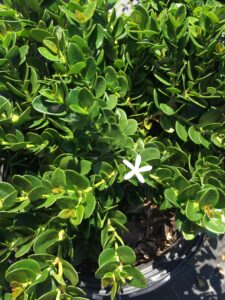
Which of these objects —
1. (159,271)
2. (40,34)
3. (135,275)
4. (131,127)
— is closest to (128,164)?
(131,127)

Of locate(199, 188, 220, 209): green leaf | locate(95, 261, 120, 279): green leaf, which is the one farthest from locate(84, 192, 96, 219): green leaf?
locate(199, 188, 220, 209): green leaf

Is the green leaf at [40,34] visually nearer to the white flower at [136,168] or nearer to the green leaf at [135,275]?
the white flower at [136,168]

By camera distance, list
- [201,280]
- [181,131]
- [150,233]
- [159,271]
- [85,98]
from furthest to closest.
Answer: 1. [201,280]
2. [150,233]
3. [159,271]
4. [181,131]
5. [85,98]

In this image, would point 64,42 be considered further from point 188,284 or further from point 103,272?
point 188,284

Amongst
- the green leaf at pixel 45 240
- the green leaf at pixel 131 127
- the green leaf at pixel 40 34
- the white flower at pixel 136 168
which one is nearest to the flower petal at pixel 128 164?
the white flower at pixel 136 168

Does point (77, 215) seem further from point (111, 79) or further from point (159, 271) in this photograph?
point (159, 271)

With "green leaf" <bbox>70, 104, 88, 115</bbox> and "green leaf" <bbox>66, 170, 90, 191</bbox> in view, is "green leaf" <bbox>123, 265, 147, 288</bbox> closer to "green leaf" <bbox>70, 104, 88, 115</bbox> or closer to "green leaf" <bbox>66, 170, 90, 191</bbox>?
"green leaf" <bbox>66, 170, 90, 191</bbox>
